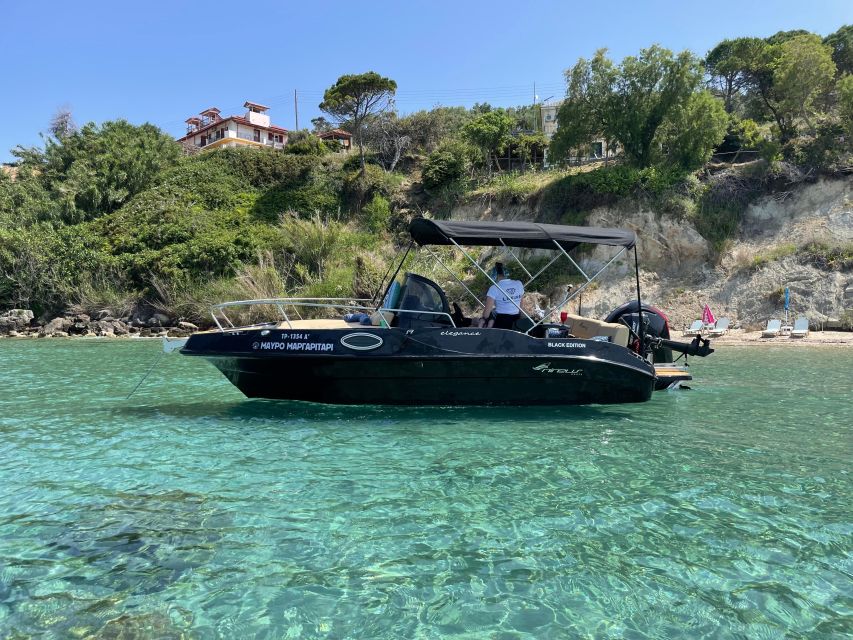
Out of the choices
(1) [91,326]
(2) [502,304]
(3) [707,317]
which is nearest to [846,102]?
(3) [707,317]

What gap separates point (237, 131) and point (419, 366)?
202 feet

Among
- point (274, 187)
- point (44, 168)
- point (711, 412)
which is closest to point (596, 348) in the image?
point (711, 412)

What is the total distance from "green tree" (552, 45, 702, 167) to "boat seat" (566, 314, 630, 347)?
20.5 m

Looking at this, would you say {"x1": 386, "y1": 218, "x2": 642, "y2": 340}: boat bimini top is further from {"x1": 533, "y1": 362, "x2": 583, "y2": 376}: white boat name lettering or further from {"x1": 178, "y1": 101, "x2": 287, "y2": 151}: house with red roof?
{"x1": 178, "y1": 101, "x2": 287, "y2": 151}: house with red roof

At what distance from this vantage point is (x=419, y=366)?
291 inches

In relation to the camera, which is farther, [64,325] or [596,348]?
[64,325]

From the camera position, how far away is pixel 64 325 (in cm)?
2527

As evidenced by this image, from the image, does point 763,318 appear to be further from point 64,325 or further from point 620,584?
point 64,325

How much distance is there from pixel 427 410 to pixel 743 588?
195 inches

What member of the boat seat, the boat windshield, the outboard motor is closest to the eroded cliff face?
the outboard motor

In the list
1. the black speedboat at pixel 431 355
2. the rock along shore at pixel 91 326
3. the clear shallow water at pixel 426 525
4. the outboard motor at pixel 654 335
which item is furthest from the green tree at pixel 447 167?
the clear shallow water at pixel 426 525

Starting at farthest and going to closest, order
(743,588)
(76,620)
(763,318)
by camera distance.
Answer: (763,318), (743,588), (76,620)

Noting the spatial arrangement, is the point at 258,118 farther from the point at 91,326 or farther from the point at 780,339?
the point at 780,339

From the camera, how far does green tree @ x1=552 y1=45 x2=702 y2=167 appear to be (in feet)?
82.8
